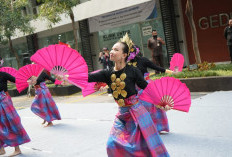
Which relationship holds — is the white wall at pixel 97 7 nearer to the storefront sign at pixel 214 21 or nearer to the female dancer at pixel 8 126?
the storefront sign at pixel 214 21

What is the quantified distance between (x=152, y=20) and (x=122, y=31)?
85.3 inches

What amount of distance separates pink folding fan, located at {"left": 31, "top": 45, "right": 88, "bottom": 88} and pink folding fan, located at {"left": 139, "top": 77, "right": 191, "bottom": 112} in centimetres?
79

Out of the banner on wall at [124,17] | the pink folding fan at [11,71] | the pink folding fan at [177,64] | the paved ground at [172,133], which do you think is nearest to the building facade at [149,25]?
the banner on wall at [124,17]

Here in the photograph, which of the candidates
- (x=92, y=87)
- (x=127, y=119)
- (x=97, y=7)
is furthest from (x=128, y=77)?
(x=97, y=7)

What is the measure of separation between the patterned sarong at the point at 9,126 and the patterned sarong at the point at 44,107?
2373 millimetres

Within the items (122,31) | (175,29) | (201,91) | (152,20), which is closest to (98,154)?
(201,91)

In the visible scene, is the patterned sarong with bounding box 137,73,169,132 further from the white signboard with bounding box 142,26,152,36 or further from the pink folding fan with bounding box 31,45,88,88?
the white signboard with bounding box 142,26,152,36

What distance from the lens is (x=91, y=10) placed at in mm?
17797

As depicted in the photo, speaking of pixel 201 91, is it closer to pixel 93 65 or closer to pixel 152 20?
pixel 152 20

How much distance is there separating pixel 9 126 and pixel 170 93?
3.48 meters

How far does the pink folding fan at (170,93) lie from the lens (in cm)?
380

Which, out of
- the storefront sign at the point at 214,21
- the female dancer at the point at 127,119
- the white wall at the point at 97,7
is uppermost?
the white wall at the point at 97,7

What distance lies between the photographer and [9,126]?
605 centimetres

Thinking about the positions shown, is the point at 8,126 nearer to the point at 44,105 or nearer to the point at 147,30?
the point at 44,105
